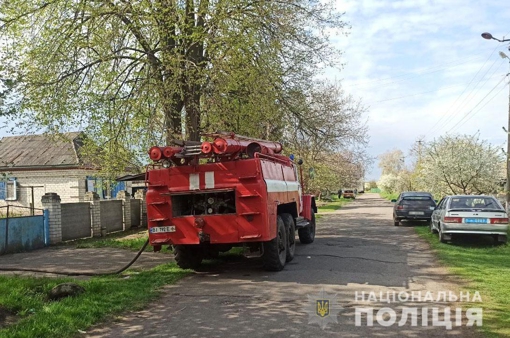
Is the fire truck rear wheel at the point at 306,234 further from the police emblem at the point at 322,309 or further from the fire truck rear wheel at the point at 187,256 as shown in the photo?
the police emblem at the point at 322,309

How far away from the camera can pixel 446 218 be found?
13289 mm

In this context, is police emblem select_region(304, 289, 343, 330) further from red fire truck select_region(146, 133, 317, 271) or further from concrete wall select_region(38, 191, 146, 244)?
concrete wall select_region(38, 191, 146, 244)

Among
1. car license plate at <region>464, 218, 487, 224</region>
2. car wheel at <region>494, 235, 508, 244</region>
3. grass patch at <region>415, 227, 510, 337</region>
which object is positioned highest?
car license plate at <region>464, 218, 487, 224</region>

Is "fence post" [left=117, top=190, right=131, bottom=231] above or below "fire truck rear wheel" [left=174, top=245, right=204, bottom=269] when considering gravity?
above

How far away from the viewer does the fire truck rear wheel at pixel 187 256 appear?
9719 millimetres

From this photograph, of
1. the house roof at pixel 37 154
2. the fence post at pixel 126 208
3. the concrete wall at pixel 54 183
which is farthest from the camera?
the house roof at pixel 37 154

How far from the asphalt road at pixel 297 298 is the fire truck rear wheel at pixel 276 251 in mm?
201

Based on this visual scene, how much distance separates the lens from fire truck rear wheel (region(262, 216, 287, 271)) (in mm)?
9195

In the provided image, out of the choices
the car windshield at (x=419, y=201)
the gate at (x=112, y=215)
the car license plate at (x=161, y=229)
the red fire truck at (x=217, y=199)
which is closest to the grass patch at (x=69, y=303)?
the car license plate at (x=161, y=229)

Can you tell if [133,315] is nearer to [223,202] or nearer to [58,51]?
[223,202]

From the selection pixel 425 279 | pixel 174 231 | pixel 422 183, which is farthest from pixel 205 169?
pixel 422 183

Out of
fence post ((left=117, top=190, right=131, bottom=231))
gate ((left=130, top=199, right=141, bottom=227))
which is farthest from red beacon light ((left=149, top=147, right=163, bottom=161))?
gate ((left=130, top=199, right=141, bottom=227))

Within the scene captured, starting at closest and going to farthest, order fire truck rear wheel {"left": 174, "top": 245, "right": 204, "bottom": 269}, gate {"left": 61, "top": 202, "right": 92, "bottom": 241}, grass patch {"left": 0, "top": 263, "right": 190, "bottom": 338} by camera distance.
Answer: grass patch {"left": 0, "top": 263, "right": 190, "bottom": 338}
fire truck rear wheel {"left": 174, "top": 245, "right": 204, "bottom": 269}
gate {"left": 61, "top": 202, "right": 92, "bottom": 241}

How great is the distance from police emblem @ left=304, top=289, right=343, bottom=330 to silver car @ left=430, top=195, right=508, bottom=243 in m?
7.22
